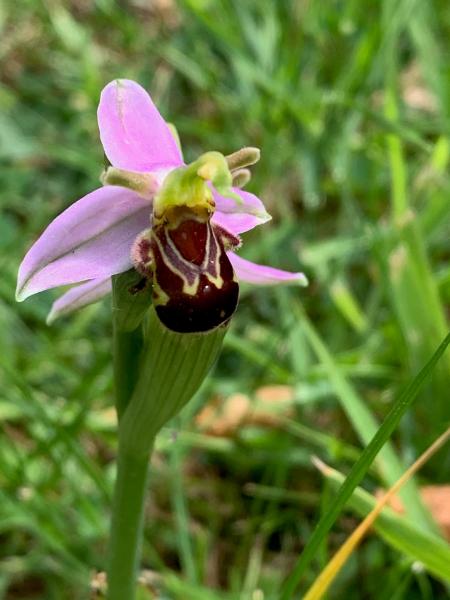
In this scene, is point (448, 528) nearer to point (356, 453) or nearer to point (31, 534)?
point (356, 453)

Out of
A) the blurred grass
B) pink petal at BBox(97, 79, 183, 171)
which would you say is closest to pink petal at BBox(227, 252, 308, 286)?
pink petal at BBox(97, 79, 183, 171)

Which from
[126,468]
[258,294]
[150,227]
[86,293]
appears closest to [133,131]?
[150,227]

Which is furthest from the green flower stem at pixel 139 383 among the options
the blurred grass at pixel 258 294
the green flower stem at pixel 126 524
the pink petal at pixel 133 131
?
the blurred grass at pixel 258 294

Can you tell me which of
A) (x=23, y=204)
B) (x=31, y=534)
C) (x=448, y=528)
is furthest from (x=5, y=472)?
(x=23, y=204)

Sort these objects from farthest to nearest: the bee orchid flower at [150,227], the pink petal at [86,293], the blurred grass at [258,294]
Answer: the blurred grass at [258,294]
the pink petal at [86,293]
the bee orchid flower at [150,227]

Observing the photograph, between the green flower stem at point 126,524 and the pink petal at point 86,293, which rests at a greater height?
the pink petal at point 86,293

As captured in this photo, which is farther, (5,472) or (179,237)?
(5,472)

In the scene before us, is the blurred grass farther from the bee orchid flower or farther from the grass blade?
the bee orchid flower

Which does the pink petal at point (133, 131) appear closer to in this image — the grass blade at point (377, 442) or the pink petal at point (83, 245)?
the pink petal at point (83, 245)
